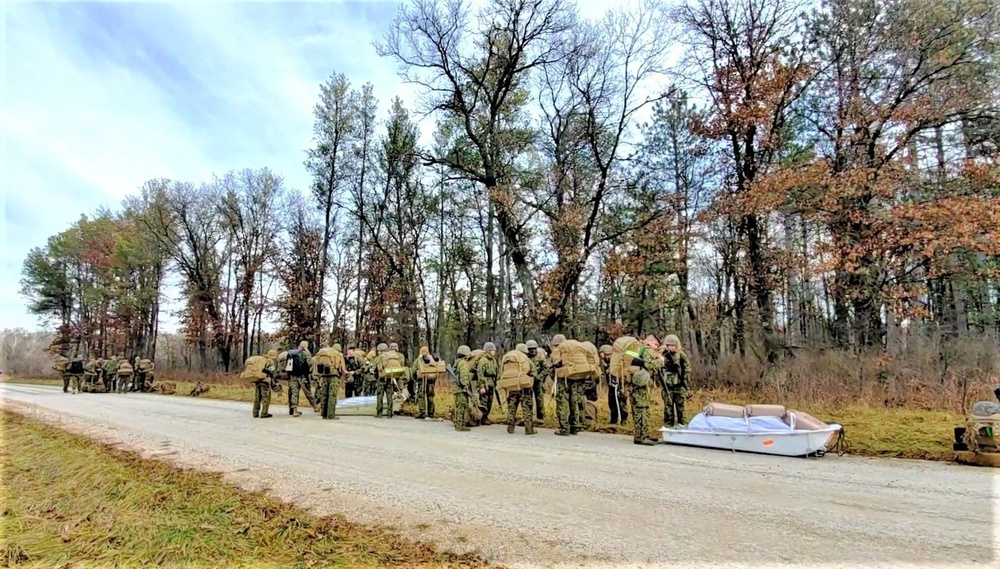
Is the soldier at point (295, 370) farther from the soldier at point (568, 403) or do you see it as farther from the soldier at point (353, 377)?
the soldier at point (568, 403)

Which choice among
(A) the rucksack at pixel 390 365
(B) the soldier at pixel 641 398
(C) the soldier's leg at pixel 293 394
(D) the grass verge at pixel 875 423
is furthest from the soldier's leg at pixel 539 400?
(C) the soldier's leg at pixel 293 394

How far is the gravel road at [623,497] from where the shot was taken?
13.8 ft

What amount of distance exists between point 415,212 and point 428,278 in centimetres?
437

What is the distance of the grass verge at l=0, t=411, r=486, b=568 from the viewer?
3.99 m

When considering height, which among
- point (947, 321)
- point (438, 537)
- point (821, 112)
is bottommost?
point (438, 537)

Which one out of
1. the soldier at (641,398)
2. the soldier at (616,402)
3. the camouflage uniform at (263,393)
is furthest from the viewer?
the camouflage uniform at (263,393)

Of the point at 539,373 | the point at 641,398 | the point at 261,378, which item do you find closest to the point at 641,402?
the point at 641,398

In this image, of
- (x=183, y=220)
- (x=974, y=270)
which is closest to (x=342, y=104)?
(x=183, y=220)

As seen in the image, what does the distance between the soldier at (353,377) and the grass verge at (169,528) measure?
10.4m

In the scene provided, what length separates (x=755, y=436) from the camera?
8.28m

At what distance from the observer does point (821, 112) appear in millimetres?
18031

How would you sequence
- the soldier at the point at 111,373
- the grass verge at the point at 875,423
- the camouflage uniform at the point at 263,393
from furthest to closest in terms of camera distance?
the soldier at the point at 111,373, the camouflage uniform at the point at 263,393, the grass verge at the point at 875,423

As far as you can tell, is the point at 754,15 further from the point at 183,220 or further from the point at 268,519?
the point at 183,220

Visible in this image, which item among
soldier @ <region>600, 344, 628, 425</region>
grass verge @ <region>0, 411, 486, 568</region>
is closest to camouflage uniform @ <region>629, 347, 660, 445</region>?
soldier @ <region>600, 344, 628, 425</region>
